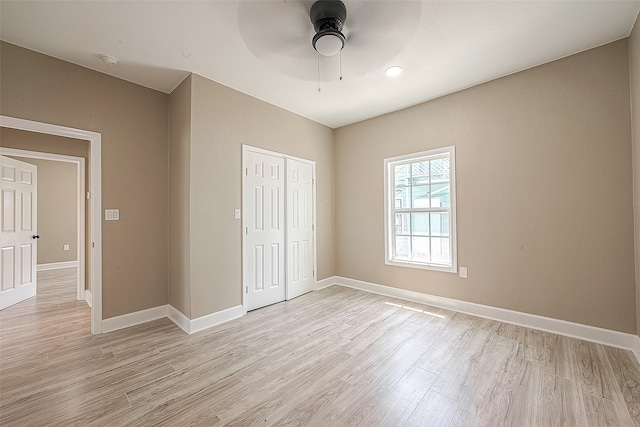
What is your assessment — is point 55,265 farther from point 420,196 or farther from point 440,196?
point 440,196

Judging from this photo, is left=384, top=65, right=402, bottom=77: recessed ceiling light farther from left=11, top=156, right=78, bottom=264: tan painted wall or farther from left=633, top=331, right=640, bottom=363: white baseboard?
left=11, top=156, right=78, bottom=264: tan painted wall

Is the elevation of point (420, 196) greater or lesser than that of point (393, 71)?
lesser

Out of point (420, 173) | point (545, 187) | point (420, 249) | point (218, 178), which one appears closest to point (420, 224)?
point (420, 249)

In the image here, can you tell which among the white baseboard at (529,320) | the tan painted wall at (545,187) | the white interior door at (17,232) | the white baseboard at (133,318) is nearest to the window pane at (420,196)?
the tan painted wall at (545,187)

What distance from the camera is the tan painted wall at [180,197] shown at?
2.91 meters

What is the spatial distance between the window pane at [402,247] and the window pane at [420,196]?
0.54 m

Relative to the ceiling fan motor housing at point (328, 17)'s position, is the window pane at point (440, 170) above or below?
below

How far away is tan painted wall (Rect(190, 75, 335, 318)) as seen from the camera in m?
2.91

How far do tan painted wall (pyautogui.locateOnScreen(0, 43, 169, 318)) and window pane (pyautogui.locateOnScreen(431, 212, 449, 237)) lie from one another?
11.9 feet

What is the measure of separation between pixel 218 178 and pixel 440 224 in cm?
299

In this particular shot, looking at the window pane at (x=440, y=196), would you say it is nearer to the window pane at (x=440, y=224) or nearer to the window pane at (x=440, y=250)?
the window pane at (x=440, y=224)

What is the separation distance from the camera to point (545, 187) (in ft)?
9.05

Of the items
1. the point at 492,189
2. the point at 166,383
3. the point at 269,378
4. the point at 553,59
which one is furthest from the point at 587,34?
the point at 166,383

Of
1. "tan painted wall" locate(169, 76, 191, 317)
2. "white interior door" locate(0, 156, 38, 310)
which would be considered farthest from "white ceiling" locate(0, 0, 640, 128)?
"white interior door" locate(0, 156, 38, 310)
